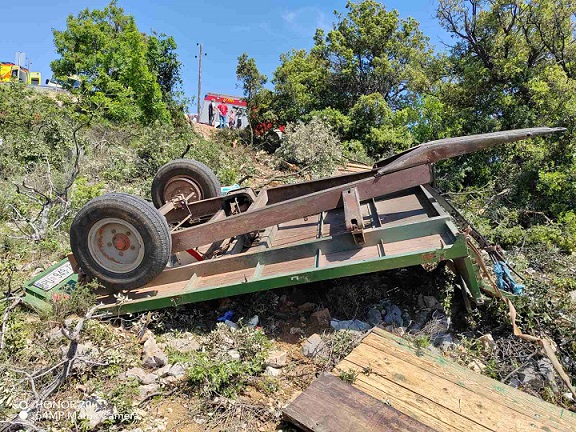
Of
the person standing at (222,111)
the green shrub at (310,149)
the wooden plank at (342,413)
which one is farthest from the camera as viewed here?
the person standing at (222,111)

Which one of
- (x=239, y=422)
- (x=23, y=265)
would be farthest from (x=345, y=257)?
(x=23, y=265)

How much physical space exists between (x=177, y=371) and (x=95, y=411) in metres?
0.61

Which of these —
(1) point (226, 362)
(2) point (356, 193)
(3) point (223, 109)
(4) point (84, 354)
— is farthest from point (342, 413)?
(3) point (223, 109)

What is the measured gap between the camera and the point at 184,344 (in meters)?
3.44

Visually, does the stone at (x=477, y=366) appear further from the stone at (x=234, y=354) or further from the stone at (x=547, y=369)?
the stone at (x=234, y=354)

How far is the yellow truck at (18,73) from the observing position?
29.2 m

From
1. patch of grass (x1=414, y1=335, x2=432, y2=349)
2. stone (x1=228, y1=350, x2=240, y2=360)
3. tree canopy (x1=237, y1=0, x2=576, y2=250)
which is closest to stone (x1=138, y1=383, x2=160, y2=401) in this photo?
stone (x1=228, y1=350, x2=240, y2=360)

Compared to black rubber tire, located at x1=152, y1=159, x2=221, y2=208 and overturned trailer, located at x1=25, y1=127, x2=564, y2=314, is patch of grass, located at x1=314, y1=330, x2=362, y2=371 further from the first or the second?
black rubber tire, located at x1=152, y1=159, x2=221, y2=208

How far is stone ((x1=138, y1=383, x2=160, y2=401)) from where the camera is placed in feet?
9.25

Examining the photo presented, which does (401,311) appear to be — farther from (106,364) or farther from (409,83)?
(409,83)

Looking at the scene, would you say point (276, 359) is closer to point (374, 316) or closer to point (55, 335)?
point (374, 316)

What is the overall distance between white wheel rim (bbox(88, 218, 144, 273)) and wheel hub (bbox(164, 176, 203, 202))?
1620 mm

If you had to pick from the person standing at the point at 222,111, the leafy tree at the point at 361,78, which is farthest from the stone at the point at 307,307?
the person standing at the point at 222,111

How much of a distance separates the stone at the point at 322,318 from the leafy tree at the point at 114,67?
1407 centimetres
